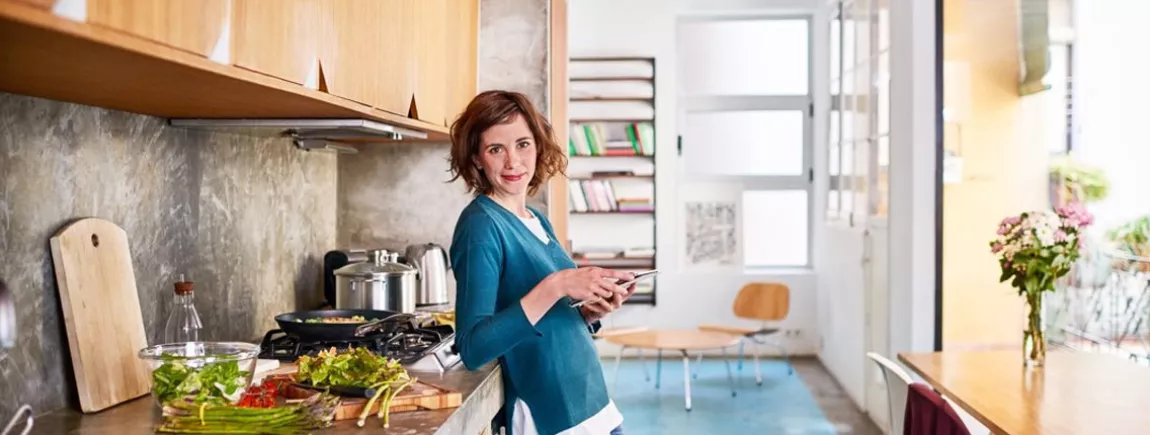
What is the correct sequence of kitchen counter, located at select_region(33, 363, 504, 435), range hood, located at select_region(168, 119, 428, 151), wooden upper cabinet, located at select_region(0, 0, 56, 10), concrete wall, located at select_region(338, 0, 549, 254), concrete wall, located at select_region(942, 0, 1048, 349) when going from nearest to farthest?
1. wooden upper cabinet, located at select_region(0, 0, 56, 10)
2. kitchen counter, located at select_region(33, 363, 504, 435)
3. range hood, located at select_region(168, 119, 428, 151)
4. concrete wall, located at select_region(338, 0, 549, 254)
5. concrete wall, located at select_region(942, 0, 1048, 349)

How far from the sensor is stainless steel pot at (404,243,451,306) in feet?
12.5

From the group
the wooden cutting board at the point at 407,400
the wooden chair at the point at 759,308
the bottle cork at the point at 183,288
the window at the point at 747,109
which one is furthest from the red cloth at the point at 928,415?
the window at the point at 747,109

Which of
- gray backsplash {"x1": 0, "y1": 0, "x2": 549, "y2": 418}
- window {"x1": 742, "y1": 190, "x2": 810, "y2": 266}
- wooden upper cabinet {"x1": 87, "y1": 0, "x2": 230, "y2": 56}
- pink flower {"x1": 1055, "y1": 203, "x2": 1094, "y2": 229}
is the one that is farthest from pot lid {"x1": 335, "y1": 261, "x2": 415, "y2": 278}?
window {"x1": 742, "y1": 190, "x2": 810, "y2": 266}

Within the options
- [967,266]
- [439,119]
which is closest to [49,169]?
[439,119]

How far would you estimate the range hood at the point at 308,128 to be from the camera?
264 cm

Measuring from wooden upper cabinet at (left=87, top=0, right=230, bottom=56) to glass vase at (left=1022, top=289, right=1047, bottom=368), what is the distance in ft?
9.32

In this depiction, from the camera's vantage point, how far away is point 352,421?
2.03 metres

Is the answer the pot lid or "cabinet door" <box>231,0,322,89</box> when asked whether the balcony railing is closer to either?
the pot lid

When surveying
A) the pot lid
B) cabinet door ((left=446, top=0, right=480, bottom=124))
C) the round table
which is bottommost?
the round table

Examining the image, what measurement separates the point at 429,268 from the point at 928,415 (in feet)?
5.56

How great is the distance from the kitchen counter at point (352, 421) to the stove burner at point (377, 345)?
0.90 ft

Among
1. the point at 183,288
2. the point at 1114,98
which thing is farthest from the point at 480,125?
the point at 1114,98

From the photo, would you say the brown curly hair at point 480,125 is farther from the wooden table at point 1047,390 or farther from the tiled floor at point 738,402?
the tiled floor at point 738,402

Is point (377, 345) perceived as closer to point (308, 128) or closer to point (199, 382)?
point (308, 128)
